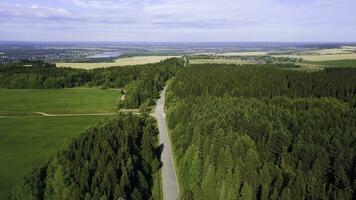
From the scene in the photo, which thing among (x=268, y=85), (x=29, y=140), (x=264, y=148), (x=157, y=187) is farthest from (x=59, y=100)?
(x=264, y=148)

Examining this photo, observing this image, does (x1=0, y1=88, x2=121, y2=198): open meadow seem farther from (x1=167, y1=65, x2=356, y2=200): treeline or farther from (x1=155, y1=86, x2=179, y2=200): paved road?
(x1=167, y1=65, x2=356, y2=200): treeline

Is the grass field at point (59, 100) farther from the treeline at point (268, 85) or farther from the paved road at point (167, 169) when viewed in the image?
the paved road at point (167, 169)

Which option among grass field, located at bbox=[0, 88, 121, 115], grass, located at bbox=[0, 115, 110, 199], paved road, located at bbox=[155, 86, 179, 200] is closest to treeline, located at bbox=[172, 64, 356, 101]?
paved road, located at bbox=[155, 86, 179, 200]

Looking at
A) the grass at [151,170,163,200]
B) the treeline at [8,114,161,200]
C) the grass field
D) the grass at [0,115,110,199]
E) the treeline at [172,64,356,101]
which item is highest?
the treeline at [172,64,356,101]

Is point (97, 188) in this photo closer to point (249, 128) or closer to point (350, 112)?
point (249, 128)

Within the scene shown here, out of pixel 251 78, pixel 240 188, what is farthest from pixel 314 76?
pixel 240 188

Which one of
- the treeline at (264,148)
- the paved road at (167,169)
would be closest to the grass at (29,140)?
the paved road at (167,169)

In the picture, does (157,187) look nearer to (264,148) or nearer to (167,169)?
(167,169)
